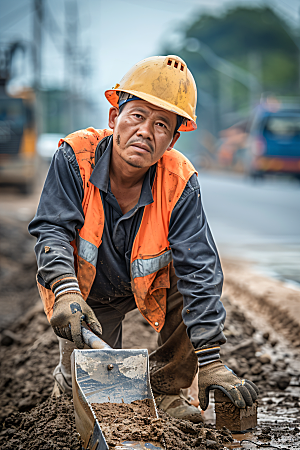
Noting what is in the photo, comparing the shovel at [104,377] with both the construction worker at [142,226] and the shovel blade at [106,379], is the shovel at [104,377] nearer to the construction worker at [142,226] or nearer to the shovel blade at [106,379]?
the shovel blade at [106,379]

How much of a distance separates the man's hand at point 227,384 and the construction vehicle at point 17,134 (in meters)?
14.7

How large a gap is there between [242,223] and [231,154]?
14.6 m

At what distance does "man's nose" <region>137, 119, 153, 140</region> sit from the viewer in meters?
2.83

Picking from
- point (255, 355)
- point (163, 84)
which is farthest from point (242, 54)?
point (163, 84)

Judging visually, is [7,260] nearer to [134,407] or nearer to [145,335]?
[145,335]

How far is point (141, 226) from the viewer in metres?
2.98

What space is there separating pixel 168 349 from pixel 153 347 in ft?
3.73

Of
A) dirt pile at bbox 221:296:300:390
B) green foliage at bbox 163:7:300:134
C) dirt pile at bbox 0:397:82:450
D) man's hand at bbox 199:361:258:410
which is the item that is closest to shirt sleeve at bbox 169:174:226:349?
man's hand at bbox 199:361:258:410

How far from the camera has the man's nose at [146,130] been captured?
2828 mm

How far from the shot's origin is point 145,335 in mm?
4629

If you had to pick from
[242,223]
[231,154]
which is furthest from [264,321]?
[231,154]

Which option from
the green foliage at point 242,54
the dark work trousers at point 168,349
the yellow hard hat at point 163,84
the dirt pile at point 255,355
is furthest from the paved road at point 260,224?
the green foliage at point 242,54

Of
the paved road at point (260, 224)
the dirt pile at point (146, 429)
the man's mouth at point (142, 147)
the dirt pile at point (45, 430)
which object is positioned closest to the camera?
the dirt pile at point (146, 429)

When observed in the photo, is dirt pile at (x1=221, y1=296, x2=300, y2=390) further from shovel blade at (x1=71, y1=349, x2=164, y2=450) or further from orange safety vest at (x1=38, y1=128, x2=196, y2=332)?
shovel blade at (x1=71, y1=349, x2=164, y2=450)
